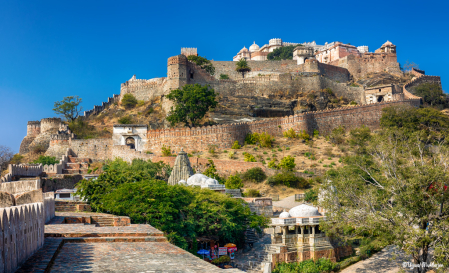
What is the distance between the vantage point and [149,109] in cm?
5075

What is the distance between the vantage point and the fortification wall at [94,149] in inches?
1667

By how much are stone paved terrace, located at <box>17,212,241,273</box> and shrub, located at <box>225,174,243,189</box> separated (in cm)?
2248

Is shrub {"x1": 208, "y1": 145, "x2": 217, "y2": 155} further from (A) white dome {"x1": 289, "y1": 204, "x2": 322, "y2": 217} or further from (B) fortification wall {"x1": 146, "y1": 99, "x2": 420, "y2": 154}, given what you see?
(A) white dome {"x1": 289, "y1": 204, "x2": 322, "y2": 217}

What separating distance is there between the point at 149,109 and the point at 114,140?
9.37 m

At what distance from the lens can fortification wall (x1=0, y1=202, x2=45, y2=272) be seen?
5984 mm

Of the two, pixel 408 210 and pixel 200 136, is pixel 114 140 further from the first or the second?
pixel 408 210

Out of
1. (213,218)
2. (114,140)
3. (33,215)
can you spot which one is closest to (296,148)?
(114,140)

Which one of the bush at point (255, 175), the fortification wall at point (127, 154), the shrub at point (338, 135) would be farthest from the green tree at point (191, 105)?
the shrub at point (338, 135)

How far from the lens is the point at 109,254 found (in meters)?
7.63

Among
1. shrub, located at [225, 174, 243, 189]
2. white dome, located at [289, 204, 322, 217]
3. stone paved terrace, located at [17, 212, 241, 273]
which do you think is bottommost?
white dome, located at [289, 204, 322, 217]

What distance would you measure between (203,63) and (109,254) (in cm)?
5123

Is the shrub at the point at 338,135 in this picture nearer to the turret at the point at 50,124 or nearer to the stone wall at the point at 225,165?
the stone wall at the point at 225,165

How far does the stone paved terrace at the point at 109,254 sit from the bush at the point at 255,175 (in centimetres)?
2447

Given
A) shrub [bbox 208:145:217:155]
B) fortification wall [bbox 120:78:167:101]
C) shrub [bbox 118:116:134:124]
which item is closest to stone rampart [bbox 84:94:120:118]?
fortification wall [bbox 120:78:167:101]
